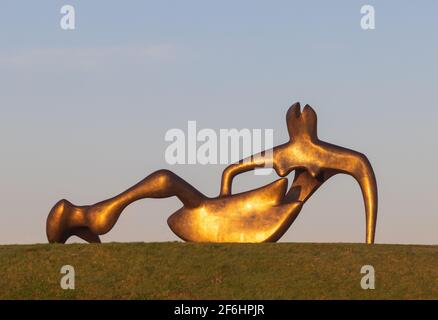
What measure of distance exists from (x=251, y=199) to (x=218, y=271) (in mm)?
3485

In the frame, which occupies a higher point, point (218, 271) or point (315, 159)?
point (315, 159)

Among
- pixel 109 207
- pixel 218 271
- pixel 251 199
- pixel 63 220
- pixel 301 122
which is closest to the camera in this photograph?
pixel 218 271

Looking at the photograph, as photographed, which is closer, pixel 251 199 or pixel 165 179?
pixel 251 199

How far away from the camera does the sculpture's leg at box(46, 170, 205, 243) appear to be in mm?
27109

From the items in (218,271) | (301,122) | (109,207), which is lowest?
(218,271)

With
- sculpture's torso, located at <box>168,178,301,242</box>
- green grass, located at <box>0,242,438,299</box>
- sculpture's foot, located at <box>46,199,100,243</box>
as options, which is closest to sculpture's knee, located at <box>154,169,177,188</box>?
sculpture's torso, located at <box>168,178,301,242</box>

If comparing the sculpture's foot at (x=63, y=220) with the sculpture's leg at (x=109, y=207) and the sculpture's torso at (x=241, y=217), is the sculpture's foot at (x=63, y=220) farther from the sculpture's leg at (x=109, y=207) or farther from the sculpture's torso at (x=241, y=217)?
the sculpture's torso at (x=241, y=217)

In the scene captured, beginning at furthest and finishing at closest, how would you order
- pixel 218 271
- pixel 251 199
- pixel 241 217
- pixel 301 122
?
pixel 301 122, pixel 251 199, pixel 241 217, pixel 218 271

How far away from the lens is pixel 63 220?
90.5ft

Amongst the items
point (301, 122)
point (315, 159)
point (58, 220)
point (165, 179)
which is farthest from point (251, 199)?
point (58, 220)

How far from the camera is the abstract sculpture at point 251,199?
26.7 m

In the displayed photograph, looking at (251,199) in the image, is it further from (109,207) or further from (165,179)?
(109,207)
